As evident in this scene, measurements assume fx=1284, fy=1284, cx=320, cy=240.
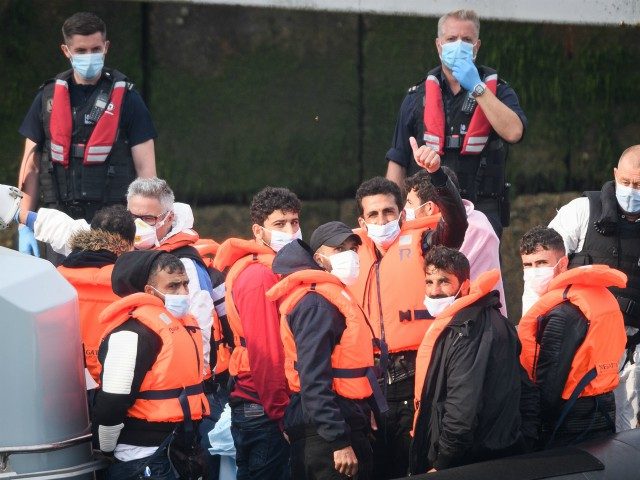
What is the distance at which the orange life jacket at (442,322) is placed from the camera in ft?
16.8

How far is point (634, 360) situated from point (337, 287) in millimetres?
2065

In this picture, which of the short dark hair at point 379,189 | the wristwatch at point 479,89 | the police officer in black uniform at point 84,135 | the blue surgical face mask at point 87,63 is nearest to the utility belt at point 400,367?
the short dark hair at point 379,189

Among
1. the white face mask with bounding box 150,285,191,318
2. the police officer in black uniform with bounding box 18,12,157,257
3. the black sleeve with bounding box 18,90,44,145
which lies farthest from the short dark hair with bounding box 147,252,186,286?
the black sleeve with bounding box 18,90,44,145

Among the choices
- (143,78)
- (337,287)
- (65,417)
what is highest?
(143,78)

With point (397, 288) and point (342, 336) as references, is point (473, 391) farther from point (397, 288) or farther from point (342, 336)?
point (397, 288)

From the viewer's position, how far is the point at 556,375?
5371 mm

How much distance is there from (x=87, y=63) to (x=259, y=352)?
2.11m

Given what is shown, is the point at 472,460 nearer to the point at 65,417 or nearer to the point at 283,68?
the point at 65,417

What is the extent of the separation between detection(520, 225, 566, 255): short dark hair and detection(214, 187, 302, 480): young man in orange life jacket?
1070 millimetres

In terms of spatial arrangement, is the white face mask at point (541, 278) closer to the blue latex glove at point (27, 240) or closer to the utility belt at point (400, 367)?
the utility belt at point (400, 367)

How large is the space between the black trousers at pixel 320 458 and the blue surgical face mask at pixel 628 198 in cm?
200

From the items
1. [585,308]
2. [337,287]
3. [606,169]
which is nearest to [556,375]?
[585,308]

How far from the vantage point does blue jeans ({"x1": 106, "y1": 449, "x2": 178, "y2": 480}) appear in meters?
4.91

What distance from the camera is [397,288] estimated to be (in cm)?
570
